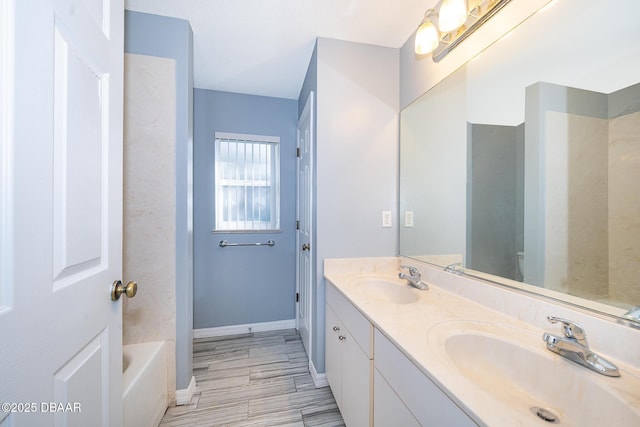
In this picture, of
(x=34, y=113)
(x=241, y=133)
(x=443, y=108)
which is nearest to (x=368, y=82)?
(x=443, y=108)

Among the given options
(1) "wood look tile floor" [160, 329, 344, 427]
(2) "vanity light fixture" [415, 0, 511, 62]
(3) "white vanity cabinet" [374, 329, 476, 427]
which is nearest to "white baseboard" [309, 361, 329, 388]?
Result: (1) "wood look tile floor" [160, 329, 344, 427]

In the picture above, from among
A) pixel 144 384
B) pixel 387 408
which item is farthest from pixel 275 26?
pixel 144 384

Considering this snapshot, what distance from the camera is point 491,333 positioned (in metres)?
0.82

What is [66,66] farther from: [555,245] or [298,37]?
[555,245]

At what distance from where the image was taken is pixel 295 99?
2506 millimetres

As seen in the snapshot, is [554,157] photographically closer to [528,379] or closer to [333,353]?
[528,379]

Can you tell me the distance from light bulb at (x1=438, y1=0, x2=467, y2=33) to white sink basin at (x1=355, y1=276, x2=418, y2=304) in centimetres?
140

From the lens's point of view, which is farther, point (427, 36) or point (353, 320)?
point (427, 36)

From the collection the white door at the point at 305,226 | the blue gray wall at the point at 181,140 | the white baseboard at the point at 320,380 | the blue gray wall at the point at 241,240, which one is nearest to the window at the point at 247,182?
the blue gray wall at the point at 241,240

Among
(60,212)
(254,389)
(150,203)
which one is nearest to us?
(60,212)

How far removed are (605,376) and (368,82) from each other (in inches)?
69.8

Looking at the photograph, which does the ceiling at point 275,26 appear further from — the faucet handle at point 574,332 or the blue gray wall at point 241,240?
the faucet handle at point 574,332

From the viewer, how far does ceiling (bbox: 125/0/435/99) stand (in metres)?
1.36

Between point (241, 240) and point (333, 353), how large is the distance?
4.74ft
